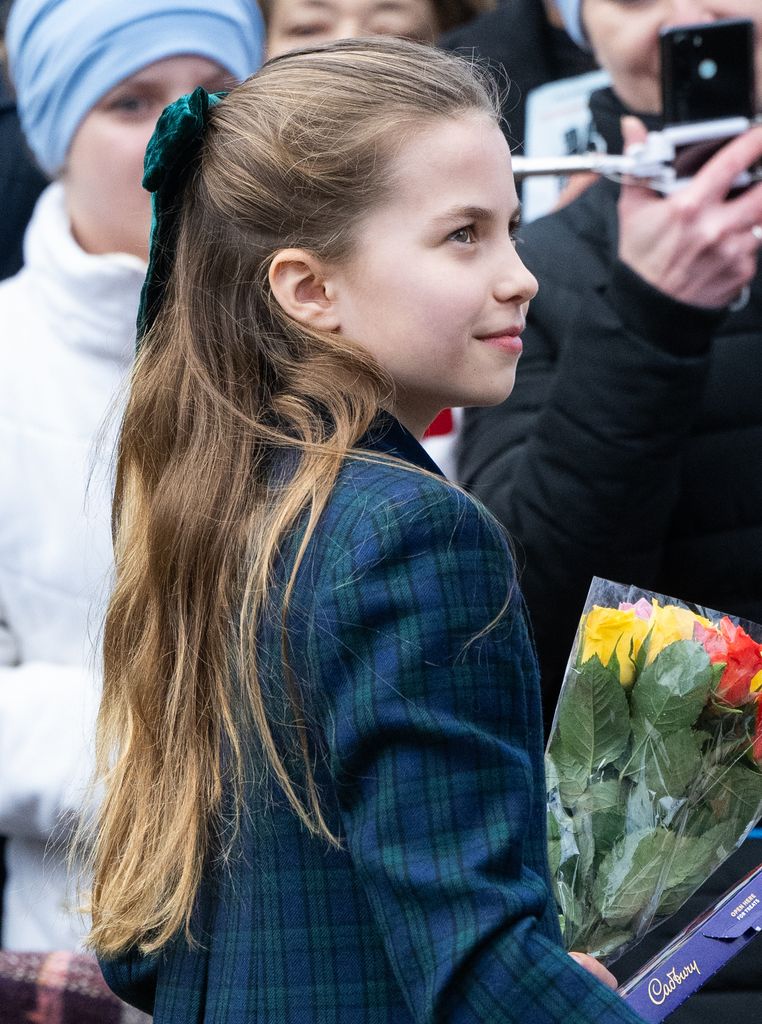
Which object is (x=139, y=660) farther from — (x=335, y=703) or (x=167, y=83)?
(x=167, y=83)

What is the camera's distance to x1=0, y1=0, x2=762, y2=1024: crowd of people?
3.89ft

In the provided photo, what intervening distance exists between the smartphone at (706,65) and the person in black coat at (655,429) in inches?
3.6

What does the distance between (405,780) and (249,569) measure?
0.84 feet

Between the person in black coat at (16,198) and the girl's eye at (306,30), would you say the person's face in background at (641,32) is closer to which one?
the girl's eye at (306,30)

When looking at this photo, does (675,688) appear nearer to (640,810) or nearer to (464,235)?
(640,810)

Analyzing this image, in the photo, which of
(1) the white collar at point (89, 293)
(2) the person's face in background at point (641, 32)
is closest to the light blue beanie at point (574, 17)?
(2) the person's face in background at point (641, 32)

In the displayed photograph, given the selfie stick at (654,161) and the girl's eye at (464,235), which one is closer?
the girl's eye at (464,235)

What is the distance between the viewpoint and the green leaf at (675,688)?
1440 mm

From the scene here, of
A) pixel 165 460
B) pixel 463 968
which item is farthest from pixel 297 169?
pixel 463 968

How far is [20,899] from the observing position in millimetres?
2197

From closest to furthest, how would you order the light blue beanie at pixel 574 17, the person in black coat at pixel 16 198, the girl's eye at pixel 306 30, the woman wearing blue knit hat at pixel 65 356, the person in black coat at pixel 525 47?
the woman wearing blue knit hat at pixel 65 356 → the light blue beanie at pixel 574 17 → the girl's eye at pixel 306 30 → the person in black coat at pixel 16 198 → the person in black coat at pixel 525 47

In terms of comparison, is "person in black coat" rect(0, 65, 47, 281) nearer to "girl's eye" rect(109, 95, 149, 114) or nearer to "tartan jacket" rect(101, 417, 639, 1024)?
"girl's eye" rect(109, 95, 149, 114)

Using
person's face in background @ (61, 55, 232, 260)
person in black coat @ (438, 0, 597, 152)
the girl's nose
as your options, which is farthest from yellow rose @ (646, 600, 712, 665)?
person in black coat @ (438, 0, 597, 152)

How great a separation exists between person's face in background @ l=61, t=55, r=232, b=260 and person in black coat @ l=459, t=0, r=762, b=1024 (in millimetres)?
708
